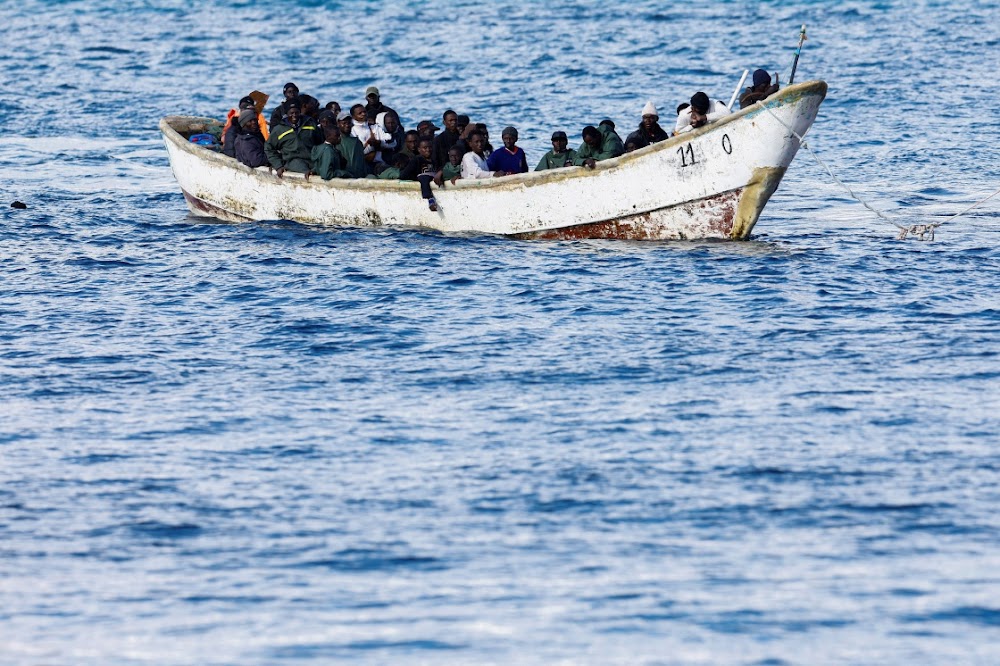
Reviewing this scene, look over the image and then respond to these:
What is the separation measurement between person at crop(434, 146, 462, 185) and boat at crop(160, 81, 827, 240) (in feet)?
0.44

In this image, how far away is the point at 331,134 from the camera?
67.2ft

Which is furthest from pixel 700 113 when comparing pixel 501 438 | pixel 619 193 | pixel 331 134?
pixel 501 438

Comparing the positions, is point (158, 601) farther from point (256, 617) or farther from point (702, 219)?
point (702, 219)

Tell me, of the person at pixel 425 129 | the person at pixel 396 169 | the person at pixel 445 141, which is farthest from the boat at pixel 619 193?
the person at pixel 425 129

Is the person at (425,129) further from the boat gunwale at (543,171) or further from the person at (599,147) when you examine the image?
the person at (599,147)

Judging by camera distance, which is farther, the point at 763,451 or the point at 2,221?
the point at 2,221

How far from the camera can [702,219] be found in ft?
62.1

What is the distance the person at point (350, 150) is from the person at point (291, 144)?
1.17 feet

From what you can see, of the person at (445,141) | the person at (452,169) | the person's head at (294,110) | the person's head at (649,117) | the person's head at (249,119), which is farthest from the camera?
the person's head at (249,119)

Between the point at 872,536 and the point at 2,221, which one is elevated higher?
the point at 2,221

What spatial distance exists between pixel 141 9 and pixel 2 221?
33721 mm

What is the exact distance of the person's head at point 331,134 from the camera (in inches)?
805

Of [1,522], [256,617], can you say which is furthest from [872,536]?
[1,522]

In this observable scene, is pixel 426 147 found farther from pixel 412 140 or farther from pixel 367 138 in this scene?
pixel 367 138
